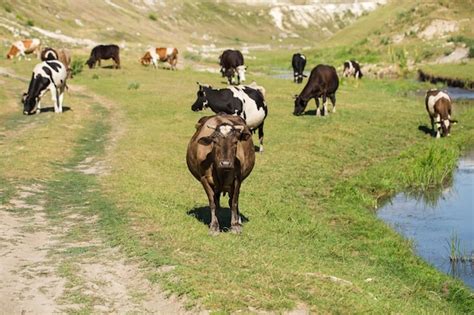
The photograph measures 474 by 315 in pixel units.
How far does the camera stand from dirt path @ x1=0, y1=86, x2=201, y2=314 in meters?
8.55

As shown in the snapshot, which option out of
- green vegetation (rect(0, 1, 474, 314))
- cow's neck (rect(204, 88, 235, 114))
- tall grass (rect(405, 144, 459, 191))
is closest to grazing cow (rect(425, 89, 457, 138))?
green vegetation (rect(0, 1, 474, 314))

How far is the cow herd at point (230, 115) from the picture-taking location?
11.6m

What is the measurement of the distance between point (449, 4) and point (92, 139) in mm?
58041

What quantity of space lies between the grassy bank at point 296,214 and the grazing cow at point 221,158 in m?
0.60

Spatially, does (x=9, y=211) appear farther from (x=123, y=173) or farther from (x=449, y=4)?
(x=449, y=4)

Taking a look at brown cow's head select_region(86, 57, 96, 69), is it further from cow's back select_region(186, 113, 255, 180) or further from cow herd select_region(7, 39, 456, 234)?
cow's back select_region(186, 113, 255, 180)

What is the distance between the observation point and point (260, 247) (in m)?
11.3

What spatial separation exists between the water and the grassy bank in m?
0.52

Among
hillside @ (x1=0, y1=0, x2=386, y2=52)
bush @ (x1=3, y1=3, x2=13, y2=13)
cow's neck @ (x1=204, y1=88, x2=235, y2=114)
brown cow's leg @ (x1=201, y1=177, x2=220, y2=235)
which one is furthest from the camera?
hillside @ (x1=0, y1=0, x2=386, y2=52)

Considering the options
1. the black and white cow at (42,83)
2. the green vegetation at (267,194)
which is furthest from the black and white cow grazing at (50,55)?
the black and white cow at (42,83)

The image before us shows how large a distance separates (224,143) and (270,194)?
5.16 meters

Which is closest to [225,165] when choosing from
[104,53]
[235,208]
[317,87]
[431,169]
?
[235,208]

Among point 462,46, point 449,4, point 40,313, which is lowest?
point 40,313

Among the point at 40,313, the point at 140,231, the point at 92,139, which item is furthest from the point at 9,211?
the point at 92,139
